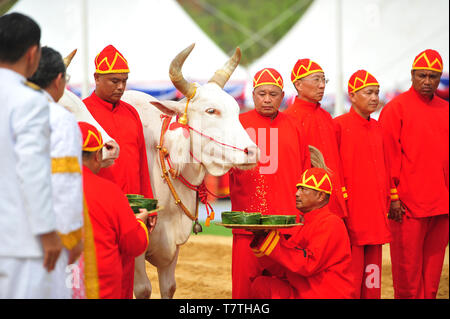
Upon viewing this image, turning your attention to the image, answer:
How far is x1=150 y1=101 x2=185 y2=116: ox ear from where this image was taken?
5777 mm

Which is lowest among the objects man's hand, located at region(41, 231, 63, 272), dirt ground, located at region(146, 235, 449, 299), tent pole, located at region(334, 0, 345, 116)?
dirt ground, located at region(146, 235, 449, 299)

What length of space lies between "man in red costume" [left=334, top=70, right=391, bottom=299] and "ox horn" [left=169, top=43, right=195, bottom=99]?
187cm

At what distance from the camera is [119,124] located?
5672 mm

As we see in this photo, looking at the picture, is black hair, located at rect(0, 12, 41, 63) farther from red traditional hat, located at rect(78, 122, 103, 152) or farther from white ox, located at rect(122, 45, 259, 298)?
white ox, located at rect(122, 45, 259, 298)

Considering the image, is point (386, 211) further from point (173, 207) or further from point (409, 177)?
point (173, 207)

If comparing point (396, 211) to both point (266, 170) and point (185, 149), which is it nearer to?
point (266, 170)

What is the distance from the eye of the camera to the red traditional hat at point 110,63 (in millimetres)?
5680

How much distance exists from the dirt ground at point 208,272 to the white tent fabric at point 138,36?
16.0 ft

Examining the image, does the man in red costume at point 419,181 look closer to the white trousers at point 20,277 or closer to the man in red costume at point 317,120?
the man in red costume at point 317,120

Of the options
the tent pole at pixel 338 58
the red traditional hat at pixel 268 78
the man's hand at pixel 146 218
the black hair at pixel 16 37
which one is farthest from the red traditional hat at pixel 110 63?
the tent pole at pixel 338 58

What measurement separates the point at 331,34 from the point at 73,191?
1313 cm

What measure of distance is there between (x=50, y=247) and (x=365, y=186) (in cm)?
416

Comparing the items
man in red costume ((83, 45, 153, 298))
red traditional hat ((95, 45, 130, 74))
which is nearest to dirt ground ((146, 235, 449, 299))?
man in red costume ((83, 45, 153, 298))

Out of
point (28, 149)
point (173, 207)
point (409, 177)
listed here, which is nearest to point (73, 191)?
point (28, 149)
